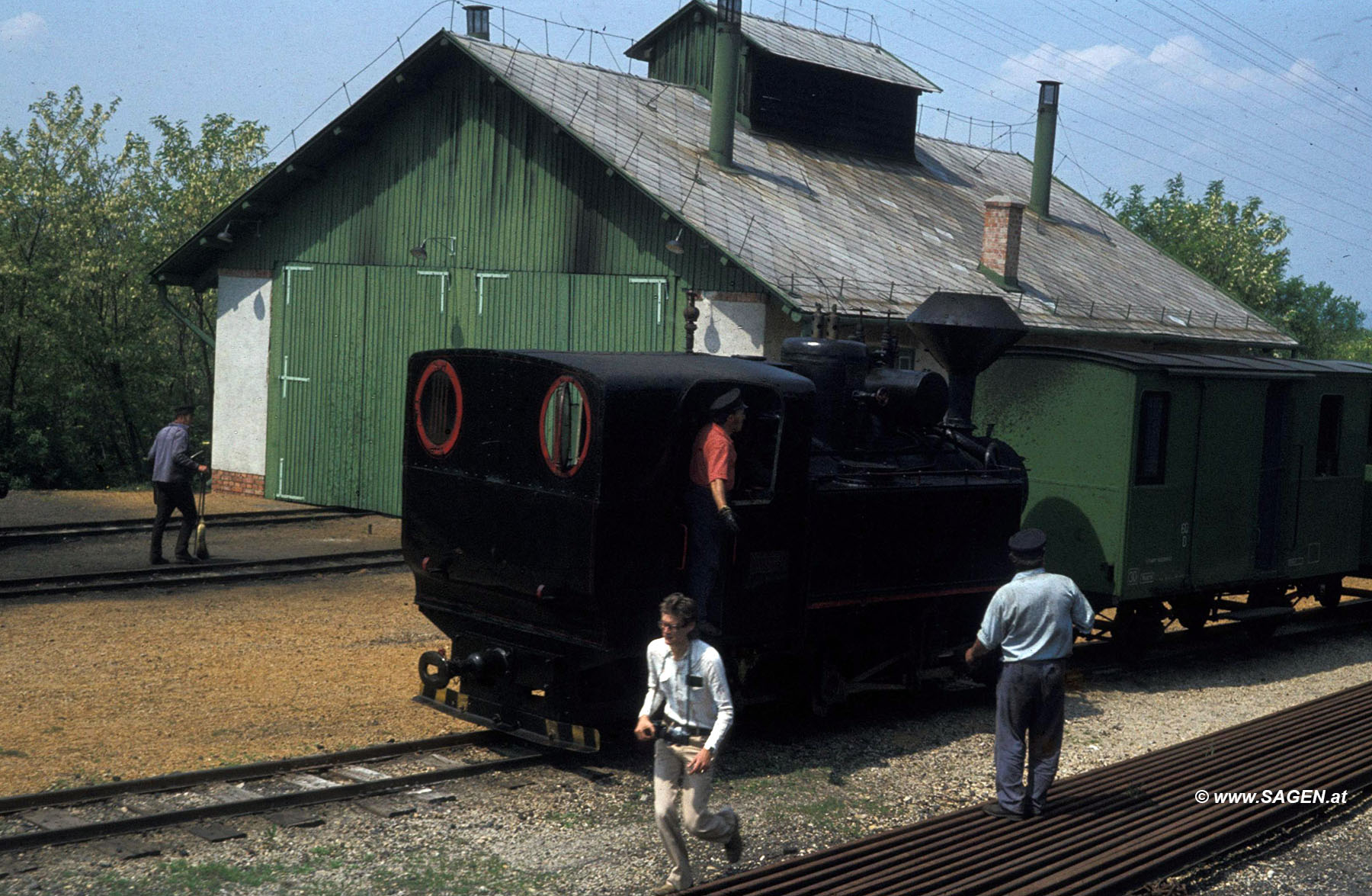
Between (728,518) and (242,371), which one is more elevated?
(242,371)

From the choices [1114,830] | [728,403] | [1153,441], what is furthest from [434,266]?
[1114,830]

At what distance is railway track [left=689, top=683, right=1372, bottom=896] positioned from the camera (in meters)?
6.68

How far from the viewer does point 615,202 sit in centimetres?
1902

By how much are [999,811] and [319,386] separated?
55.7ft

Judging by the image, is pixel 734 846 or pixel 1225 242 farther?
pixel 1225 242

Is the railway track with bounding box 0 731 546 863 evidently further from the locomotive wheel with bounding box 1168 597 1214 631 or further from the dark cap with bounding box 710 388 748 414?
the locomotive wheel with bounding box 1168 597 1214 631

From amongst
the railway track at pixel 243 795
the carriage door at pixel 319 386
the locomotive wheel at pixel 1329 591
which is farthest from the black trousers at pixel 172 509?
the locomotive wheel at pixel 1329 591

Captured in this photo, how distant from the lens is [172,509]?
15.6 metres

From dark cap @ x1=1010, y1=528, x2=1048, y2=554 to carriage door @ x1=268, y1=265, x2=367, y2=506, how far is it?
15.7 m

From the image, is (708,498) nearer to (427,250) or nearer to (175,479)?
(175,479)

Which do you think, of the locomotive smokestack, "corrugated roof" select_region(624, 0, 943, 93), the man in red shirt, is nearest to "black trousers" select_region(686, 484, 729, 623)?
the man in red shirt

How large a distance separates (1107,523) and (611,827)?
6.33m

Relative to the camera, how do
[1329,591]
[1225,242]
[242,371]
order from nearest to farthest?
[1329,591]
[242,371]
[1225,242]

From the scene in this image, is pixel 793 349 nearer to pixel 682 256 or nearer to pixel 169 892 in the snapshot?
pixel 169 892
